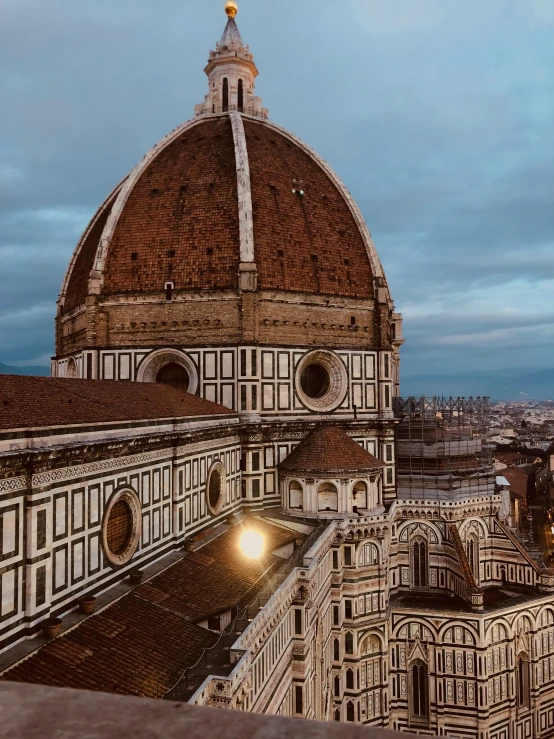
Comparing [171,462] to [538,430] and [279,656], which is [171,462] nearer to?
[279,656]

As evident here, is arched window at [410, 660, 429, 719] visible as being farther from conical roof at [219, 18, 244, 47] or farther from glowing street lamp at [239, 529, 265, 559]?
conical roof at [219, 18, 244, 47]

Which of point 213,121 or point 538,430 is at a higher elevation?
point 213,121

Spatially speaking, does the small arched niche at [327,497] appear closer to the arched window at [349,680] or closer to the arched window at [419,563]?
the arched window at [419,563]

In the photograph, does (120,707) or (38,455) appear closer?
(120,707)

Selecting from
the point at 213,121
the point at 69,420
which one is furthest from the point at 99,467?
the point at 213,121

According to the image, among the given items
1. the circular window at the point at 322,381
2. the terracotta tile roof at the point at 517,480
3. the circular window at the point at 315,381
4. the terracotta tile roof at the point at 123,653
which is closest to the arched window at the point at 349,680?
the circular window at the point at 322,381

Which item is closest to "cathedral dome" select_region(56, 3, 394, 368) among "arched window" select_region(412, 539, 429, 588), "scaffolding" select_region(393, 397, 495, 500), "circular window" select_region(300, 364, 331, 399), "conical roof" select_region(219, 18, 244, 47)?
"circular window" select_region(300, 364, 331, 399)

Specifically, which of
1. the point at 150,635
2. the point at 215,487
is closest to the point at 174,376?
the point at 215,487
